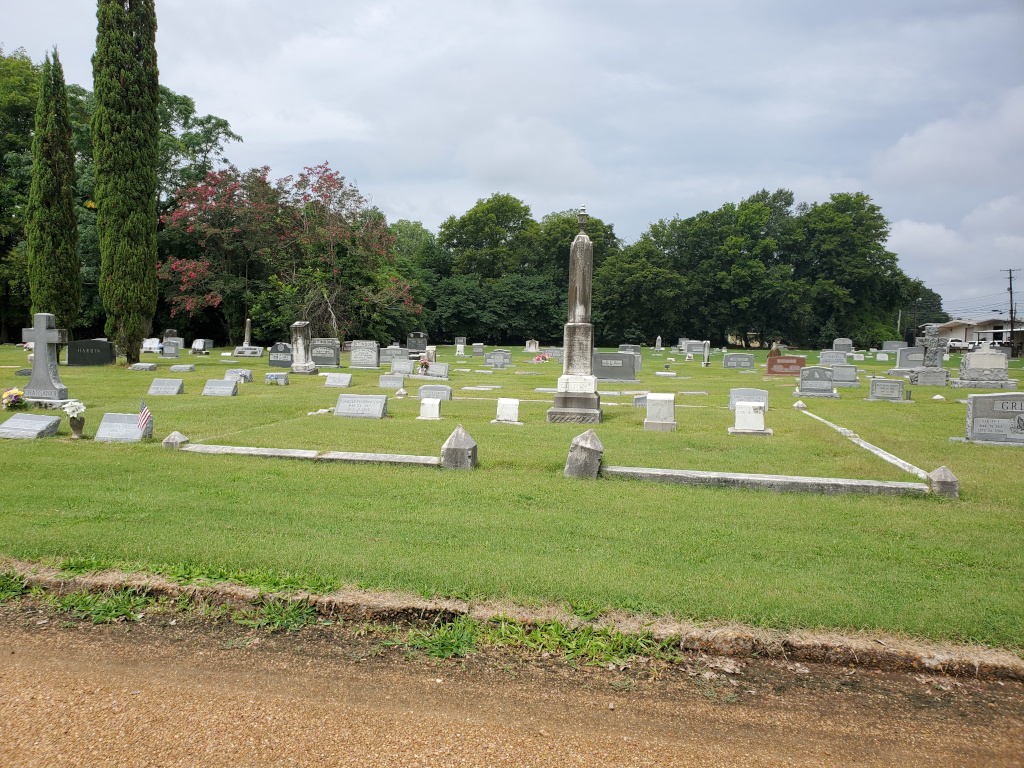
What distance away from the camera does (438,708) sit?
10.9 feet

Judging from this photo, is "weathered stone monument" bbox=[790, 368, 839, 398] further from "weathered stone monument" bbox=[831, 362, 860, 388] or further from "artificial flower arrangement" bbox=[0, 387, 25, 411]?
"artificial flower arrangement" bbox=[0, 387, 25, 411]

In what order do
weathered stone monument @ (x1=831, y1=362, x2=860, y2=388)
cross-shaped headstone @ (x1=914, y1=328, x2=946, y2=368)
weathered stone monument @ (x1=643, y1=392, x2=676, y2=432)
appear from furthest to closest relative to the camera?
cross-shaped headstone @ (x1=914, y1=328, x2=946, y2=368) → weathered stone monument @ (x1=831, y1=362, x2=860, y2=388) → weathered stone monument @ (x1=643, y1=392, x2=676, y2=432)

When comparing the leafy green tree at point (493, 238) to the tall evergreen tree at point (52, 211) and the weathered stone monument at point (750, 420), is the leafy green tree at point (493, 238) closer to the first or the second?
the tall evergreen tree at point (52, 211)

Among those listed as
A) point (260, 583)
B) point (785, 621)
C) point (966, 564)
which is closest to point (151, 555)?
point (260, 583)

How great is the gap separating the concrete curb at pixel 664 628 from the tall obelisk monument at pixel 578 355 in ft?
28.6

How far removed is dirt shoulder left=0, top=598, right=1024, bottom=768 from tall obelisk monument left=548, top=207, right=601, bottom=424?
9138 millimetres

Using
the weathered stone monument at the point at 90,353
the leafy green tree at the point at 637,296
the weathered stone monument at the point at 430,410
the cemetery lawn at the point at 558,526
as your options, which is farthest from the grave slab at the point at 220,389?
the leafy green tree at the point at 637,296

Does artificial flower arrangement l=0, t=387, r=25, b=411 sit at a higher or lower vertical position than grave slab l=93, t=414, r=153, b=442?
higher

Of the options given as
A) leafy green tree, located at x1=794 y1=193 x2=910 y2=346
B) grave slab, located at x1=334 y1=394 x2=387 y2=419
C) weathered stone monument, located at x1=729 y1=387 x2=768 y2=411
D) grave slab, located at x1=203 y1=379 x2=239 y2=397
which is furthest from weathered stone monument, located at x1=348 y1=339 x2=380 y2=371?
leafy green tree, located at x1=794 y1=193 x2=910 y2=346

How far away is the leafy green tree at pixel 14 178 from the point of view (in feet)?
113

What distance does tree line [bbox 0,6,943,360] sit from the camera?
23.2m

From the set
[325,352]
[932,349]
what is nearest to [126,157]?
[325,352]

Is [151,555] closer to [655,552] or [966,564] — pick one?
[655,552]

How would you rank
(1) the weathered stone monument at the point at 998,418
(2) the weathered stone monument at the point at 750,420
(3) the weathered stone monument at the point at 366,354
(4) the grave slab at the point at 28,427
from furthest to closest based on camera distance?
Result: (3) the weathered stone monument at the point at 366,354
(2) the weathered stone monument at the point at 750,420
(1) the weathered stone monument at the point at 998,418
(4) the grave slab at the point at 28,427
